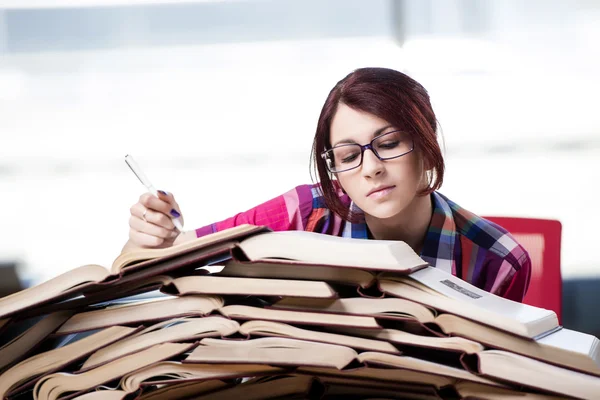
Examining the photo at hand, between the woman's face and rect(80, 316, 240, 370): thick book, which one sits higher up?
the woman's face

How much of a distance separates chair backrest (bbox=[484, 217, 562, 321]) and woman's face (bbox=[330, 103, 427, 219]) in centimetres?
43

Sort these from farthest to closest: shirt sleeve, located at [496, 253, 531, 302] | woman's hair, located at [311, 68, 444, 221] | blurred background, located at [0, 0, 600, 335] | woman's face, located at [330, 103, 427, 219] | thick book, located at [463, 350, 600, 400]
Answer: blurred background, located at [0, 0, 600, 335] < shirt sleeve, located at [496, 253, 531, 302] < woman's hair, located at [311, 68, 444, 221] < woman's face, located at [330, 103, 427, 219] < thick book, located at [463, 350, 600, 400]

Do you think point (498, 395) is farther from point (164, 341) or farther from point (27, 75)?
point (27, 75)

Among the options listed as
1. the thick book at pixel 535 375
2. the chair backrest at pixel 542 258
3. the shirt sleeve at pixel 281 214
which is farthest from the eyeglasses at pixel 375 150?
the thick book at pixel 535 375

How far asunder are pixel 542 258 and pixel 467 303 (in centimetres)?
104

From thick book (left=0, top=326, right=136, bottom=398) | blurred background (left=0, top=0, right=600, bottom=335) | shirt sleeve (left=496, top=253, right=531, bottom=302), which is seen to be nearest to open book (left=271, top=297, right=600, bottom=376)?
thick book (left=0, top=326, right=136, bottom=398)

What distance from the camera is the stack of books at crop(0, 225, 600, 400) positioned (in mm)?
545

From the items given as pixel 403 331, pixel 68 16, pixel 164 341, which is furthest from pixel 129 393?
pixel 68 16

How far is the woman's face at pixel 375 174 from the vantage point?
43.6 inches

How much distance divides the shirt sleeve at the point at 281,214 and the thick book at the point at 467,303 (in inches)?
36.1

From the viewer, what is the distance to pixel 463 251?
1.39 m

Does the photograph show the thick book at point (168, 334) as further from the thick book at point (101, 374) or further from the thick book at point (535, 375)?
the thick book at point (535, 375)

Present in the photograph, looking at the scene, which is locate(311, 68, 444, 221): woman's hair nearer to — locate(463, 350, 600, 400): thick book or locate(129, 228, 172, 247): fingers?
locate(129, 228, 172, 247): fingers

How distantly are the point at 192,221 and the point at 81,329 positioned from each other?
3.49 m
